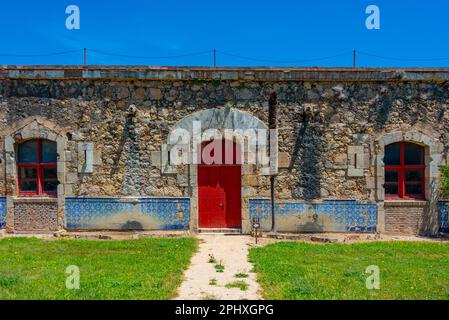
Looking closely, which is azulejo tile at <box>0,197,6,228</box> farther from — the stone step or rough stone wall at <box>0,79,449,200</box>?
the stone step

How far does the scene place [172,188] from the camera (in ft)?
32.2

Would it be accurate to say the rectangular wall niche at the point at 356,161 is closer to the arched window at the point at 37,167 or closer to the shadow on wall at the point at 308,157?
the shadow on wall at the point at 308,157

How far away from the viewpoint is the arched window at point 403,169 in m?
9.99

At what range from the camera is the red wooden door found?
9930mm

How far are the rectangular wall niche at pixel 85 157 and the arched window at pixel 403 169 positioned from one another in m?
7.72

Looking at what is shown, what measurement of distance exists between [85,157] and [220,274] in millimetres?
5596

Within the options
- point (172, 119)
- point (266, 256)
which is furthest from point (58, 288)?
point (172, 119)

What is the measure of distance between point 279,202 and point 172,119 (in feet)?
11.5

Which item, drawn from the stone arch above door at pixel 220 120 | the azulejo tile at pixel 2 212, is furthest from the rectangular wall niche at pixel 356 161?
the azulejo tile at pixel 2 212

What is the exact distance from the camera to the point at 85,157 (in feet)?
32.3

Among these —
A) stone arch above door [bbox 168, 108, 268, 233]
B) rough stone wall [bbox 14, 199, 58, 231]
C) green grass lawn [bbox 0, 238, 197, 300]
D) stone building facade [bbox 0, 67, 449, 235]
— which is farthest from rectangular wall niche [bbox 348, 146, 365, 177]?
rough stone wall [bbox 14, 199, 58, 231]

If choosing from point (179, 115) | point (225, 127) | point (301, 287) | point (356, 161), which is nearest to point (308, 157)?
point (356, 161)

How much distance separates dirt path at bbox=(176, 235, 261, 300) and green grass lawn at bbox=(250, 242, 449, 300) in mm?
216

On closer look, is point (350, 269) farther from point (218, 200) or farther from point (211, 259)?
point (218, 200)
